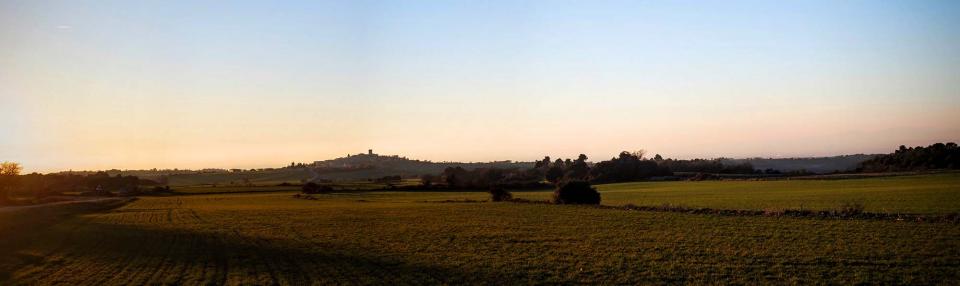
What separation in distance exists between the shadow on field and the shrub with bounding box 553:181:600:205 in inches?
1200

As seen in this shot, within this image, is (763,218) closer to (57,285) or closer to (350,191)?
(57,285)

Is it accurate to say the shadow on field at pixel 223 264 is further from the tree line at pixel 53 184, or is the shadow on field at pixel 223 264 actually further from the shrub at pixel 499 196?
the tree line at pixel 53 184

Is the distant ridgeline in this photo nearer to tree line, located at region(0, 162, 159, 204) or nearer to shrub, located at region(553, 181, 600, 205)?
shrub, located at region(553, 181, 600, 205)

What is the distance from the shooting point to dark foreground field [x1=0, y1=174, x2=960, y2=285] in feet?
65.1

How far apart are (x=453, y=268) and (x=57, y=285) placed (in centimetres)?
1237

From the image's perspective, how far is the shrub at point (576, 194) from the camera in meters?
57.1

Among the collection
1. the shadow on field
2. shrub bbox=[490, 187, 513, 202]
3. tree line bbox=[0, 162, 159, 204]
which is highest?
tree line bbox=[0, 162, 159, 204]

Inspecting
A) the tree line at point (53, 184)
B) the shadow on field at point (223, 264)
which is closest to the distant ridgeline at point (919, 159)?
the shadow on field at point (223, 264)

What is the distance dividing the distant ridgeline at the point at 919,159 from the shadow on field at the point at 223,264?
319 feet

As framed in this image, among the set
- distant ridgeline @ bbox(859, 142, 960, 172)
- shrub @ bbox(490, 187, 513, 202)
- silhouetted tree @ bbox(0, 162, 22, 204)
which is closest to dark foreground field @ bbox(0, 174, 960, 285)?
shrub @ bbox(490, 187, 513, 202)

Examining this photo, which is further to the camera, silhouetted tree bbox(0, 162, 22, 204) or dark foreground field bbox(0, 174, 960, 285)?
silhouetted tree bbox(0, 162, 22, 204)

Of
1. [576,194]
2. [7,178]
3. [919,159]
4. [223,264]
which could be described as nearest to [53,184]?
[7,178]

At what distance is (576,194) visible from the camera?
190ft

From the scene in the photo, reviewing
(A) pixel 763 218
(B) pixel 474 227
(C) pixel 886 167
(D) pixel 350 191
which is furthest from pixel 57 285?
(C) pixel 886 167
